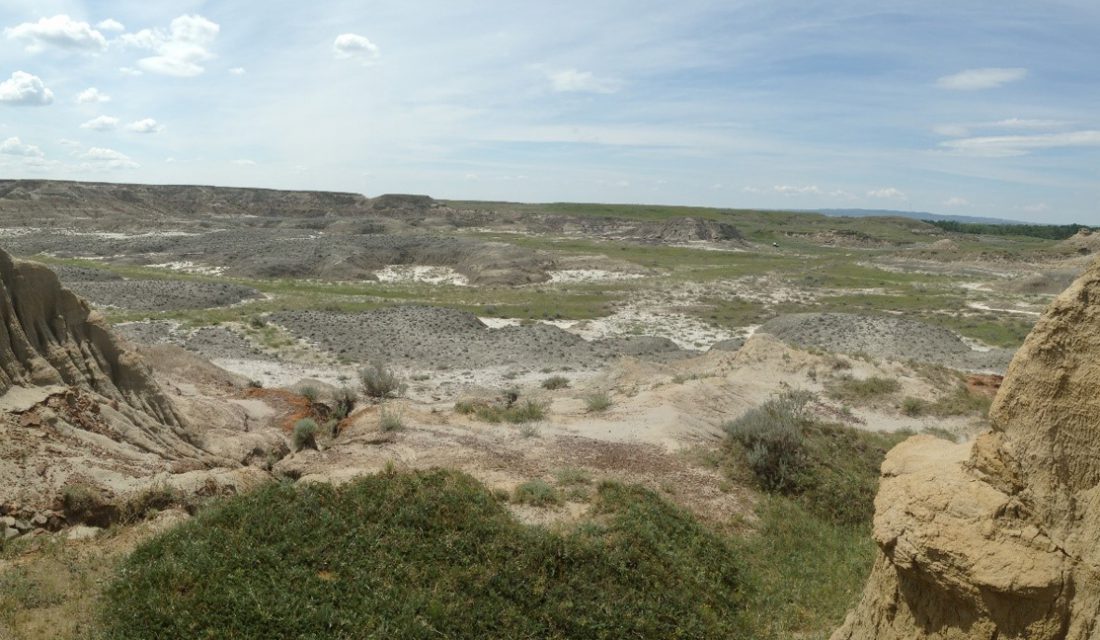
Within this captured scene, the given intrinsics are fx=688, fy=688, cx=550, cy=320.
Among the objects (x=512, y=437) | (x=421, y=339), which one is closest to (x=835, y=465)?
(x=512, y=437)

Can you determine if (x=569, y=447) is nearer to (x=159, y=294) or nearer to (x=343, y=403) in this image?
(x=343, y=403)

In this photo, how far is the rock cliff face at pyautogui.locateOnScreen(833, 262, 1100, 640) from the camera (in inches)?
211

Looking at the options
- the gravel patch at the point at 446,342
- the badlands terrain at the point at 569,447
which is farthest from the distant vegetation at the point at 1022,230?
the gravel patch at the point at 446,342

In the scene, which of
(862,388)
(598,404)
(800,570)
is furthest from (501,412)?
(862,388)

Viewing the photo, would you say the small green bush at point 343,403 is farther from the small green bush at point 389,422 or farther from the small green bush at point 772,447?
the small green bush at point 772,447

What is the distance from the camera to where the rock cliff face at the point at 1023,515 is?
17.6ft

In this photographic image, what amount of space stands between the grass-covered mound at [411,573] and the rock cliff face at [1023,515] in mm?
2939

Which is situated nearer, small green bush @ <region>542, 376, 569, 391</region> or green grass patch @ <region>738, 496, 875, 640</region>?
green grass patch @ <region>738, 496, 875, 640</region>

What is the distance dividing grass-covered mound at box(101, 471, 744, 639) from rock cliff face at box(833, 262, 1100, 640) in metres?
2.94

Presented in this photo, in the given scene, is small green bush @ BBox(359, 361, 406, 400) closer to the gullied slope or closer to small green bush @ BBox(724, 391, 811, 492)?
the gullied slope

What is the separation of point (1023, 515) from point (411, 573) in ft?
20.0

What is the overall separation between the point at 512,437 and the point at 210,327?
2445 cm

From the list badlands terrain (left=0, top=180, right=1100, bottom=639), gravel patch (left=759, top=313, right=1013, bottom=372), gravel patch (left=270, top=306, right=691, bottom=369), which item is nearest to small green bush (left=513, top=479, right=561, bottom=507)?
badlands terrain (left=0, top=180, right=1100, bottom=639)

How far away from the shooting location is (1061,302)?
5934 mm
